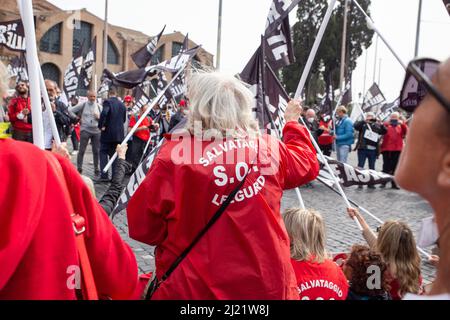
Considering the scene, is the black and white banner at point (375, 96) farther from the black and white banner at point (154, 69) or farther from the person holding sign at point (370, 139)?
the black and white banner at point (154, 69)

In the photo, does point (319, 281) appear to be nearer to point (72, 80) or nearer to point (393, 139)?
point (72, 80)

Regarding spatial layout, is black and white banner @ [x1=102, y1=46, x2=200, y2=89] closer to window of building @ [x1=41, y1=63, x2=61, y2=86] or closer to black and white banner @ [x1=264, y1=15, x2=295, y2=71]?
black and white banner @ [x1=264, y1=15, x2=295, y2=71]

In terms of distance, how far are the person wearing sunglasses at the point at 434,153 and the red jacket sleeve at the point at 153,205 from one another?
1.07 m

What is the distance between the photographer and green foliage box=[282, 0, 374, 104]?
41.7 metres

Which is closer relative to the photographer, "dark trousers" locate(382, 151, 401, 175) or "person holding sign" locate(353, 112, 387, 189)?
"person holding sign" locate(353, 112, 387, 189)

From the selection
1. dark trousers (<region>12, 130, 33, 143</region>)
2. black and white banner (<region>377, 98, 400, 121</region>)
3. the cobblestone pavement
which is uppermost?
black and white banner (<region>377, 98, 400, 121</region>)

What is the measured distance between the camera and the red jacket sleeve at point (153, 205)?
1958mm

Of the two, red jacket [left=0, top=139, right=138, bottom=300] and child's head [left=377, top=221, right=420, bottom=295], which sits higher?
red jacket [left=0, top=139, right=138, bottom=300]

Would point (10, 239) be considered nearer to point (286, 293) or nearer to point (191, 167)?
point (191, 167)

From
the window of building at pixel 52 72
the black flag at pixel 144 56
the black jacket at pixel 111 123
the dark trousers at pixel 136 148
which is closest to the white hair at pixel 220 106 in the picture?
the black jacket at pixel 111 123

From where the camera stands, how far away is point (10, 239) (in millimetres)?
1176

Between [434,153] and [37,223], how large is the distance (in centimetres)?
92

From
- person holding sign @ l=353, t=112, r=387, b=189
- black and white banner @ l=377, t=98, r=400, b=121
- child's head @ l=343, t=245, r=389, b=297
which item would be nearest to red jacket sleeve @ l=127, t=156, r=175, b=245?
child's head @ l=343, t=245, r=389, b=297

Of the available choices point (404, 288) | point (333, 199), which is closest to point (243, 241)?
point (404, 288)
